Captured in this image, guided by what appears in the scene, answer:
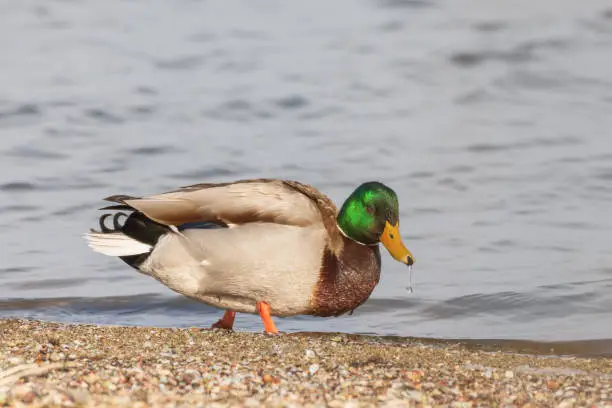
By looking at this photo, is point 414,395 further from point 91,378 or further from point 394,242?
point 394,242

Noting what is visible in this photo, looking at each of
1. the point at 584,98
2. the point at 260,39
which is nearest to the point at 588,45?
the point at 584,98

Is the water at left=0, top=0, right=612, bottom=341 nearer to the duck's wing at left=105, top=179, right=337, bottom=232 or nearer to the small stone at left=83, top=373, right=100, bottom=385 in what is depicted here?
the duck's wing at left=105, top=179, right=337, bottom=232

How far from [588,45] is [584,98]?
6.50 feet

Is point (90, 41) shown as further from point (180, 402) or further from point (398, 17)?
point (180, 402)

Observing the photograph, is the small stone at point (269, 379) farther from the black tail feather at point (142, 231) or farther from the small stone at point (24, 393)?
the black tail feather at point (142, 231)

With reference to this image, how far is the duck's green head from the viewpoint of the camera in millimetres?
6871

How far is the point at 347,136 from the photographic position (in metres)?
11.5

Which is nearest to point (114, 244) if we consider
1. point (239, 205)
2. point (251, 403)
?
point (239, 205)

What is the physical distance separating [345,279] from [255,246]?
1.80 feet

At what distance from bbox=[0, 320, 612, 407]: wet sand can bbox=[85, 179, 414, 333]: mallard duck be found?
0.81 ft

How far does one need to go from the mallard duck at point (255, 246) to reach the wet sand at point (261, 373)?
0.25 m

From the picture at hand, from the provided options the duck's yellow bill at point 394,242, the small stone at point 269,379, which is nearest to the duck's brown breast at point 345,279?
the duck's yellow bill at point 394,242

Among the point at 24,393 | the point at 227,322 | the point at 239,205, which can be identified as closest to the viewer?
the point at 24,393

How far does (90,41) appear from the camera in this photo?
15219 mm
